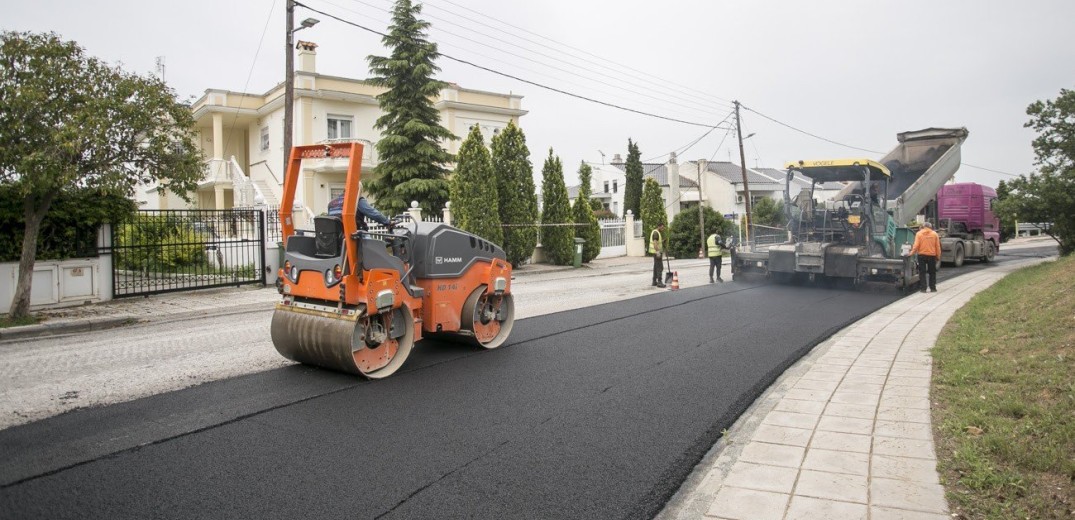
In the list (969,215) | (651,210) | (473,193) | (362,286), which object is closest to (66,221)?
(362,286)

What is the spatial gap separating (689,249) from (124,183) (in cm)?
2500

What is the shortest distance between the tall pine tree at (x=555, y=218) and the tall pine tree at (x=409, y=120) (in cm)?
364

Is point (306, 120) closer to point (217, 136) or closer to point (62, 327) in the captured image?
point (217, 136)

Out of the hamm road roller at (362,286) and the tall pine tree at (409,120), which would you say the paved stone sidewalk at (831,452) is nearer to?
the hamm road roller at (362,286)

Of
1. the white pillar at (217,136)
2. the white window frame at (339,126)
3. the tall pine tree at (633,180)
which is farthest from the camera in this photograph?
the tall pine tree at (633,180)

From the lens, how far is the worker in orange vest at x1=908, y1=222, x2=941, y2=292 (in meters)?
13.9

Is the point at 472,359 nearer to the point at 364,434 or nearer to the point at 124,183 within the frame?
the point at 364,434

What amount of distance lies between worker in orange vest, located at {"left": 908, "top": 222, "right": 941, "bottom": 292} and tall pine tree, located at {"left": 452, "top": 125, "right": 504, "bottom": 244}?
11211 mm

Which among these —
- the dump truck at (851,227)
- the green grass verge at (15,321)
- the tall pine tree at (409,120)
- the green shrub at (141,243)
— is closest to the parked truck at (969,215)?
the dump truck at (851,227)

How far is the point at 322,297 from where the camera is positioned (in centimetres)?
→ 611

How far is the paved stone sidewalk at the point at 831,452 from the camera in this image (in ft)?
11.6

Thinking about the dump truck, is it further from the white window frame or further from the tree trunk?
the white window frame

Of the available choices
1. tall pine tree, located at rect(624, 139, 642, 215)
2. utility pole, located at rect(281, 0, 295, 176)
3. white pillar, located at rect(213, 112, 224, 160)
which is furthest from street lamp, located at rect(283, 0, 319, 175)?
tall pine tree, located at rect(624, 139, 642, 215)

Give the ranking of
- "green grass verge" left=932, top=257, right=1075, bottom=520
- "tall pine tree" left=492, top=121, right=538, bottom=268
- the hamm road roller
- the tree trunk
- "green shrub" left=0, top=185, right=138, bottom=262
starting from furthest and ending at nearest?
"tall pine tree" left=492, top=121, right=538, bottom=268, "green shrub" left=0, top=185, right=138, bottom=262, the tree trunk, the hamm road roller, "green grass verge" left=932, top=257, right=1075, bottom=520
